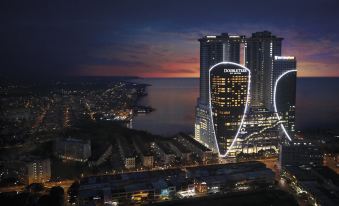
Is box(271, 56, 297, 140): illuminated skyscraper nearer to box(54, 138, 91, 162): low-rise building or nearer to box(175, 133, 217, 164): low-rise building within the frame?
box(175, 133, 217, 164): low-rise building

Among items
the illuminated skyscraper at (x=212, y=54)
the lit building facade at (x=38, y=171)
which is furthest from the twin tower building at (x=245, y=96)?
the lit building facade at (x=38, y=171)

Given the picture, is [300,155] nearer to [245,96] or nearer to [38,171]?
[245,96]

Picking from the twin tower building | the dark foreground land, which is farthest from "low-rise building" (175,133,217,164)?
the dark foreground land

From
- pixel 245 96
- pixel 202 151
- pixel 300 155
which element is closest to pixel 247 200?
pixel 300 155

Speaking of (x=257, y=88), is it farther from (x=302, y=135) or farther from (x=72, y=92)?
(x=72, y=92)

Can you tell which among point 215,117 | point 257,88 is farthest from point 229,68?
point 257,88

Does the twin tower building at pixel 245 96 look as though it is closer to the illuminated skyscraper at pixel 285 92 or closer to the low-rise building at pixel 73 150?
the illuminated skyscraper at pixel 285 92
